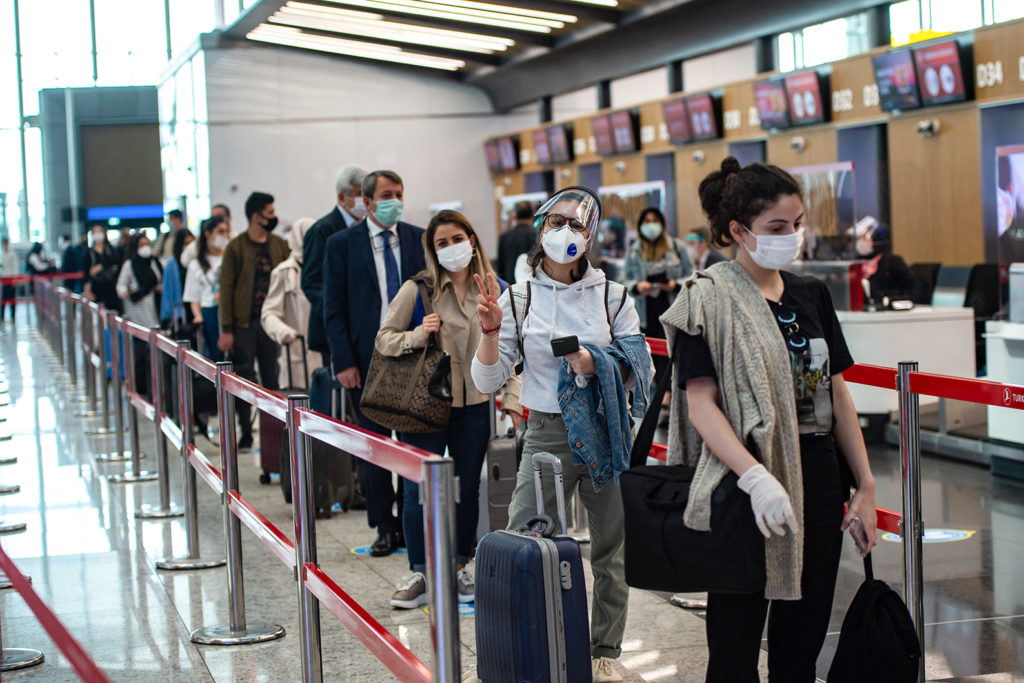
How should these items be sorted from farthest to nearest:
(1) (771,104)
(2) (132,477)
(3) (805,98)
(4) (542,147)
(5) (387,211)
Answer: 1. (4) (542,147)
2. (1) (771,104)
3. (3) (805,98)
4. (2) (132,477)
5. (5) (387,211)

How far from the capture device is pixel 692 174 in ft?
55.5

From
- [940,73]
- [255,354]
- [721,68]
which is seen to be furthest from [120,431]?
[721,68]

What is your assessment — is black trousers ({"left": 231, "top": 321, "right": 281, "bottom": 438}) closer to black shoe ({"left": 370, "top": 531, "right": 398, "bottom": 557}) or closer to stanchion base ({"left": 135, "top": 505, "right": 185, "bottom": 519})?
stanchion base ({"left": 135, "top": 505, "right": 185, "bottom": 519})

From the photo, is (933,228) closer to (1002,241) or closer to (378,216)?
(1002,241)

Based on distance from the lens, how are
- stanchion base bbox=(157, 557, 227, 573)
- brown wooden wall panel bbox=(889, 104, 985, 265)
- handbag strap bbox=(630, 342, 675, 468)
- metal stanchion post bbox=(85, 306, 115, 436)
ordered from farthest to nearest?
brown wooden wall panel bbox=(889, 104, 985, 265) → metal stanchion post bbox=(85, 306, 115, 436) → stanchion base bbox=(157, 557, 227, 573) → handbag strap bbox=(630, 342, 675, 468)

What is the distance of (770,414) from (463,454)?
2218 millimetres

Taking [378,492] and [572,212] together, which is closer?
[572,212]

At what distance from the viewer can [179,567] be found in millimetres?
→ 5691

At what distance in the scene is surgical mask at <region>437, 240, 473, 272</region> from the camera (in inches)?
175

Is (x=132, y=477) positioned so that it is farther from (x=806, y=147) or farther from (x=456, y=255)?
(x=806, y=147)

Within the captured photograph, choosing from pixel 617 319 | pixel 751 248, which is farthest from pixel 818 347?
pixel 617 319

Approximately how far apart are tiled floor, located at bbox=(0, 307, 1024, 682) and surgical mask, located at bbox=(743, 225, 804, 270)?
181 centimetres

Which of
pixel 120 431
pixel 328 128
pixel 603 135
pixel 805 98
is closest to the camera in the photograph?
pixel 120 431

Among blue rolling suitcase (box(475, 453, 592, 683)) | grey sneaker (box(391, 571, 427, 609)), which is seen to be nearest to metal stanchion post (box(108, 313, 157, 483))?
grey sneaker (box(391, 571, 427, 609))
